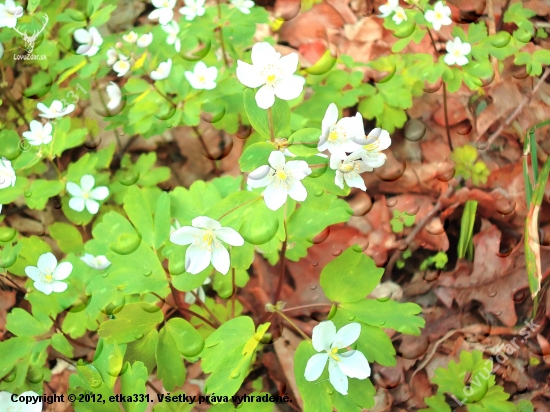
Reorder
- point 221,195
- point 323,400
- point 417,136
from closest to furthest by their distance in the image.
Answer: point 323,400 → point 221,195 → point 417,136

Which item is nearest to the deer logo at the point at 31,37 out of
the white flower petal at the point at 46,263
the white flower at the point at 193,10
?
the white flower at the point at 193,10

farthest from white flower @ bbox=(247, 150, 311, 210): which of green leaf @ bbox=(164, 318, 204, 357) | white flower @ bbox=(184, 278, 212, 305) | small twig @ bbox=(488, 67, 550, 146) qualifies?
small twig @ bbox=(488, 67, 550, 146)

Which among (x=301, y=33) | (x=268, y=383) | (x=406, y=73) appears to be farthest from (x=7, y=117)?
(x=406, y=73)

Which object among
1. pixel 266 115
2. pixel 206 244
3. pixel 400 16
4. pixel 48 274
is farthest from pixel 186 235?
pixel 400 16

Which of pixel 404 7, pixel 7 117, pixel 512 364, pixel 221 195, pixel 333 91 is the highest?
pixel 404 7

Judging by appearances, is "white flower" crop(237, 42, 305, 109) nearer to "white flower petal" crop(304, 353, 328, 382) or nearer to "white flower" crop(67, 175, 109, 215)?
"white flower petal" crop(304, 353, 328, 382)

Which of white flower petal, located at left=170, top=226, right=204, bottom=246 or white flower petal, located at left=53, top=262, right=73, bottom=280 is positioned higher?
white flower petal, located at left=170, top=226, right=204, bottom=246

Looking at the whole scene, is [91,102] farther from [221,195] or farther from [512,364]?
[512,364]
